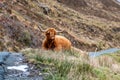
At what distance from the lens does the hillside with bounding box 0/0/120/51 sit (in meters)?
29.4

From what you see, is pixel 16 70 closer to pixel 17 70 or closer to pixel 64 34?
pixel 17 70

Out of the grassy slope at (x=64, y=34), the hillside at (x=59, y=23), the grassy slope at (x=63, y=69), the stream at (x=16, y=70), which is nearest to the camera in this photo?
the grassy slope at (x=63, y=69)

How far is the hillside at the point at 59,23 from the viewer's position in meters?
29.4

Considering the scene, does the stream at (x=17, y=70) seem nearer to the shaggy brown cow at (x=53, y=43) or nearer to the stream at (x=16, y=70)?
the stream at (x=16, y=70)

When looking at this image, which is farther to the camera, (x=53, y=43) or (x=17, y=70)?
(x=53, y=43)

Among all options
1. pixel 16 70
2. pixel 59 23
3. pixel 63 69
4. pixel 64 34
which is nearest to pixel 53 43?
pixel 16 70

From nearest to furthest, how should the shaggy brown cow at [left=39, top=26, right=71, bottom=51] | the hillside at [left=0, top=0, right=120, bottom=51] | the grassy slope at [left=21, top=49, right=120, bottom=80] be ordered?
1. the grassy slope at [left=21, top=49, right=120, bottom=80]
2. the shaggy brown cow at [left=39, top=26, right=71, bottom=51]
3. the hillside at [left=0, top=0, right=120, bottom=51]

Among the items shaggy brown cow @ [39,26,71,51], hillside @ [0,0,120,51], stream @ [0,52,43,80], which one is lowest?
hillside @ [0,0,120,51]

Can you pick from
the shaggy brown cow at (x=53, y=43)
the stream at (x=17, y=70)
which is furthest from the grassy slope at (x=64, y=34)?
the shaggy brown cow at (x=53, y=43)

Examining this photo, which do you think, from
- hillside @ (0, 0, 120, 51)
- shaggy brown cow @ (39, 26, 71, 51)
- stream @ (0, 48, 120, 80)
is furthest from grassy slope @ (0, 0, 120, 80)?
shaggy brown cow @ (39, 26, 71, 51)

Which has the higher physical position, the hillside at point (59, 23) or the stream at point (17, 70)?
the stream at point (17, 70)

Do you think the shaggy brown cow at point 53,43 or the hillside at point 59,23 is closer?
the shaggy brown cow at point 53,43

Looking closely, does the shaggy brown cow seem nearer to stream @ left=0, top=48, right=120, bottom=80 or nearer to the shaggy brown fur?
the shaggy brown fur

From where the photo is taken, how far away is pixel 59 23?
168 feet
